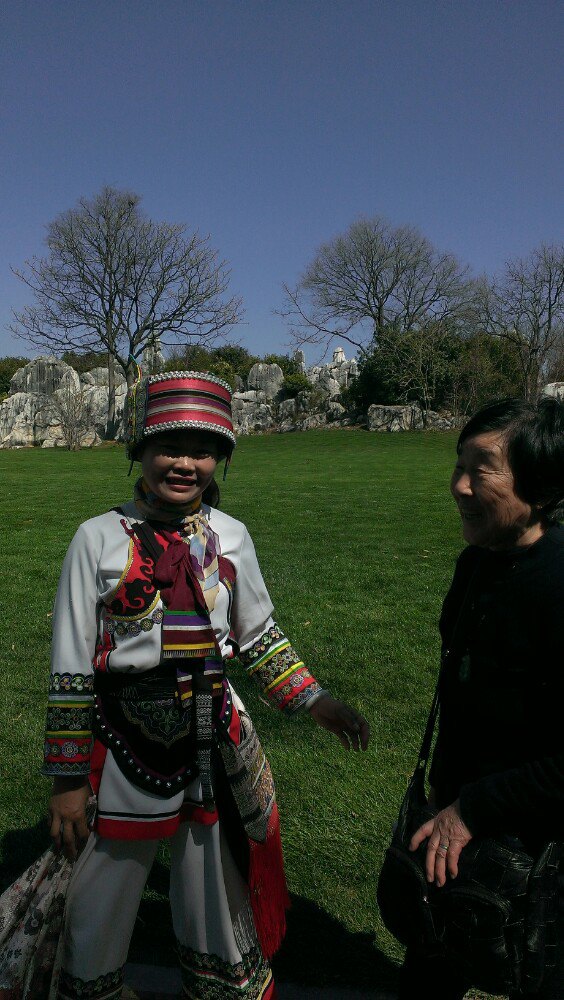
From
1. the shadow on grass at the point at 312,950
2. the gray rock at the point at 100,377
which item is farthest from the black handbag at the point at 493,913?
the gray rock at the point at 100,377

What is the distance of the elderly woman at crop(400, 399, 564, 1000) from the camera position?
166 cm

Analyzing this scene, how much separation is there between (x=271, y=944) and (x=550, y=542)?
55.4 inches

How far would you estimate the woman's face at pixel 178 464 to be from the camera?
2.01m

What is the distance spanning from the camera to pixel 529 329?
38625mm

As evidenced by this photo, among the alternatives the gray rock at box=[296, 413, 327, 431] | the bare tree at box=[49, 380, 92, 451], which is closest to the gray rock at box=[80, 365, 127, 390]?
the bare tree at box=[49, 380, 92, 451]

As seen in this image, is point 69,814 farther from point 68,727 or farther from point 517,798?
point 517,798

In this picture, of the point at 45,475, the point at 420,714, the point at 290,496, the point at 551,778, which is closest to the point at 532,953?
the point at 551,778

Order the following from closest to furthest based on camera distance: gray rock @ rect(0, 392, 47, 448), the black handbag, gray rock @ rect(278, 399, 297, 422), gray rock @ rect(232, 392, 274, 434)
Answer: the black handbag
gray rock @ rect(0, 392, 47, 448)
gray rock @ rect(232, 392, 274, 434)
gray rock @ rect(278, 399, 297, 422)

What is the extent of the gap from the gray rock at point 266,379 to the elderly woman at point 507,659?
4210 cm

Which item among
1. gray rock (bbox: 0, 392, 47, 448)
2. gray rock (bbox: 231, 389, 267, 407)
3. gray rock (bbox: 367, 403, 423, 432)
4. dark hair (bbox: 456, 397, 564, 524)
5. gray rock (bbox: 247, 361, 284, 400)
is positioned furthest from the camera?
gray rock (bbox: 247, 361, 284, 400)

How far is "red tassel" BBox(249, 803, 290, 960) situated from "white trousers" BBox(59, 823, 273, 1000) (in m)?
0.03

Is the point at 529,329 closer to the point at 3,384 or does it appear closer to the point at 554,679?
the point at 3,384

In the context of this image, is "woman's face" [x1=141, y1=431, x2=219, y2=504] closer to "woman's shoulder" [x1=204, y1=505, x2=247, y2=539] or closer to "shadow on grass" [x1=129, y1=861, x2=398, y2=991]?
"woman's shoulder" [x1=204, y1=505, x2=247, y2=539]

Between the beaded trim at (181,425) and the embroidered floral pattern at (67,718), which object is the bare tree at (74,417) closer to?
the beaded trim at (181,425)
